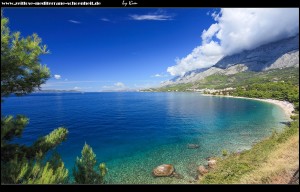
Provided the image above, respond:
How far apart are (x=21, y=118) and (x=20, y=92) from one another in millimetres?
1224

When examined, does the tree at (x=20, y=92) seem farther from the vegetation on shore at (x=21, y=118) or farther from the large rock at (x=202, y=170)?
the large rock at (x=202, y=170)

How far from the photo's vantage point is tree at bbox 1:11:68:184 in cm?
563

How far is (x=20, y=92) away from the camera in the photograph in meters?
6.69

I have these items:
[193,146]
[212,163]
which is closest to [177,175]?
[212,163]

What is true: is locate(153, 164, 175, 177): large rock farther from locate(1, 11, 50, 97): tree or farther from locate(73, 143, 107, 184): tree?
locate(1, 11, 50, 97): tree

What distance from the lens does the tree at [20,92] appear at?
5629 mm

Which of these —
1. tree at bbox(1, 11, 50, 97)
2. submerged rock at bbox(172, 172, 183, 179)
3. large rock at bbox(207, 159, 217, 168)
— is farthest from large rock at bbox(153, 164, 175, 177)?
tree at bbox(1, 11, 50, 97)

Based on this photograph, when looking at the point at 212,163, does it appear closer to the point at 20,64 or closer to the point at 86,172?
the point at 86,172

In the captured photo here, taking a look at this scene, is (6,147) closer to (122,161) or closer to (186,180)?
(186,180)

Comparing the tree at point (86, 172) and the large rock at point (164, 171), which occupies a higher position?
the tree at point (86, 172)
